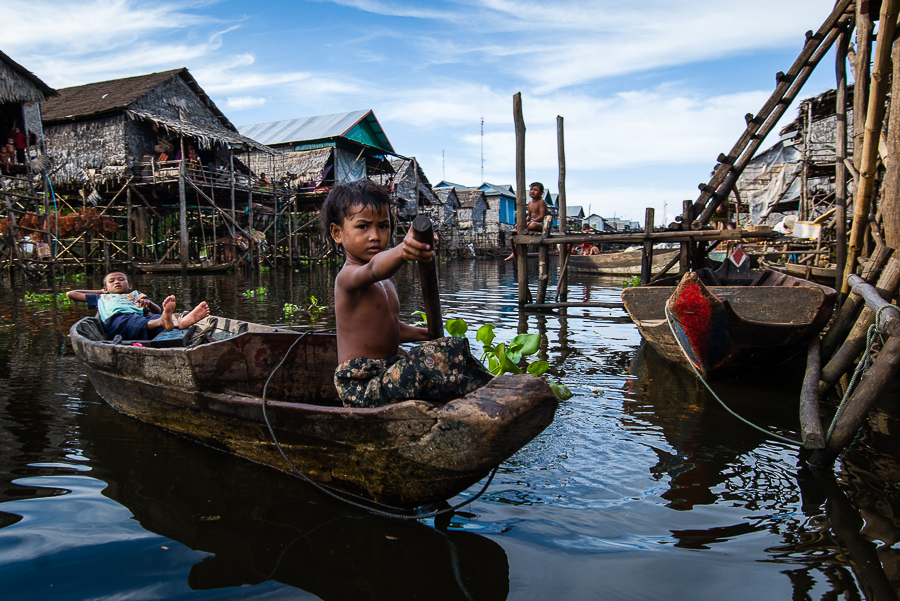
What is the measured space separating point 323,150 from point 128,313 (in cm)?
1907

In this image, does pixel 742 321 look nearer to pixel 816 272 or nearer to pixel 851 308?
pixel 851 308

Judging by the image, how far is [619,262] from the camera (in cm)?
1647

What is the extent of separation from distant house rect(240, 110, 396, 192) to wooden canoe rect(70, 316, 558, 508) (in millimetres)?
18778

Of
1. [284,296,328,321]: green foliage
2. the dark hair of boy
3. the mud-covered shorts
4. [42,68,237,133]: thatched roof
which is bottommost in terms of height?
[284,296,328,321]: green foliage

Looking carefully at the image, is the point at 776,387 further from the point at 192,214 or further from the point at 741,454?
the point at 192,214

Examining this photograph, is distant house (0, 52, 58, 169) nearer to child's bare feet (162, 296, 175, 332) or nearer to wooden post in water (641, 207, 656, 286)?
child's bare feet (162, 296, 175, 332)

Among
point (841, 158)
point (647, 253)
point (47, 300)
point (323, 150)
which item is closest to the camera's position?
point (841, 158)

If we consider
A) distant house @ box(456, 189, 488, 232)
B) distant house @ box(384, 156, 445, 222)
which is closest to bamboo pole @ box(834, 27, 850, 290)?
distant house @ box(384, 156, 445, 222)

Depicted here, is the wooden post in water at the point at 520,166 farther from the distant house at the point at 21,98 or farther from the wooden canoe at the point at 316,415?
the distant house at the point at 21,98

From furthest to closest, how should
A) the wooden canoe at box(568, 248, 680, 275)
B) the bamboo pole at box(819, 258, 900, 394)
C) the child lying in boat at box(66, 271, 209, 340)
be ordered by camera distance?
the wooden canoe at box(568, 248, 680, 275)
the child lying in boat at box(66, 271, 209, 340)
the bamboo pole at box(819, 258, 900, 394)

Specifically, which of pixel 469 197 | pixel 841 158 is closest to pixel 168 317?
pixel 841 158

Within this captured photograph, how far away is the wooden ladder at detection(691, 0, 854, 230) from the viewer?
5.48 metres

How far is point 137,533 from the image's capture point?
7.43 ft

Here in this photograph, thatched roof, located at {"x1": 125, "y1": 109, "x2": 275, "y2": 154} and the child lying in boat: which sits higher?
thatched roof, located at {"x1": 125, "y1": 109, "x2": 275, "y2": 154}
